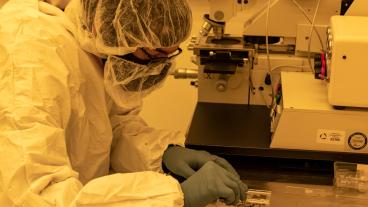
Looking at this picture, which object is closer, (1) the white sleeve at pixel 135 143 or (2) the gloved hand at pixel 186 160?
(2) the gloved hand at pixel 186 160

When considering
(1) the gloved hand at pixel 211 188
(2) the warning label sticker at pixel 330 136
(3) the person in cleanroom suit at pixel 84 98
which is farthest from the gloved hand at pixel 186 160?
(2) the warning label sticker at pixel 330 136

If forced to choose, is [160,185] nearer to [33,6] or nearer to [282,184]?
[282,184]

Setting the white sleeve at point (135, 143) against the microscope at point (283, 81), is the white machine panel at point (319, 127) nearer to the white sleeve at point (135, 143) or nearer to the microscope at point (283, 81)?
the microscope at point (283, 81)

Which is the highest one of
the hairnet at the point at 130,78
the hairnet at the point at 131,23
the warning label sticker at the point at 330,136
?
the hairnet at the point at 131,23

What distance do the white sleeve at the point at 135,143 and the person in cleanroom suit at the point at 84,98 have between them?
0.03 meters

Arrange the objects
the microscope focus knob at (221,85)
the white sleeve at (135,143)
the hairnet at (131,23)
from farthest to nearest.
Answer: the microscope focus knob at (221,85) → the white sleeve at (135,143) → the hairnet at (131,23)

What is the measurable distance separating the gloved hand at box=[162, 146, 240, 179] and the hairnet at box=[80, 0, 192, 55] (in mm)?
365

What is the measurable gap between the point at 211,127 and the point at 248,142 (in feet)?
0.53

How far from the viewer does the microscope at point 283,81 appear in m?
Result: 1.26

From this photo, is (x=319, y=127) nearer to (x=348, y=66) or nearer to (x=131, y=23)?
(x=348, y=66)

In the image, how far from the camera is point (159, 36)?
3.78 ft

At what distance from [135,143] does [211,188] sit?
0.45 meters

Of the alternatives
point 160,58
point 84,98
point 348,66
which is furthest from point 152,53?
point 348,66

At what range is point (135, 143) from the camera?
153 cm
